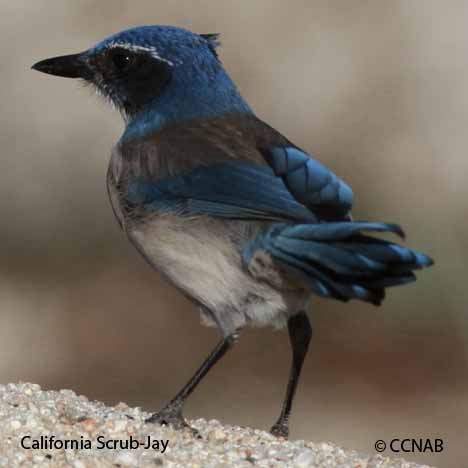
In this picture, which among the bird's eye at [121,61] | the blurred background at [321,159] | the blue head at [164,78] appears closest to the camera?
the blue head at [164,78]

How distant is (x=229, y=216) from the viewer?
6.82 metres

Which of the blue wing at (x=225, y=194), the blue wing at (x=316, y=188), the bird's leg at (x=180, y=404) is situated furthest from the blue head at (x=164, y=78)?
the bird's leg at (x=180, y=404)

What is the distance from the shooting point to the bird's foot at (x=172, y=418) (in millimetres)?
6891

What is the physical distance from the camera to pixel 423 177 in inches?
472

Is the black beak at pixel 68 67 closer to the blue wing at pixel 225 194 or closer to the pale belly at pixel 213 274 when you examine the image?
the blue wing at pixel 225 194

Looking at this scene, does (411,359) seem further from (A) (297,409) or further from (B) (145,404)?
(B) (145,404)

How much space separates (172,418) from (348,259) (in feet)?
4.02

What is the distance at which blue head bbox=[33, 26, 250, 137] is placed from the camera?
7.76 metres

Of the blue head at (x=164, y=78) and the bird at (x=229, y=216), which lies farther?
the blue head at (x=164, y=78)

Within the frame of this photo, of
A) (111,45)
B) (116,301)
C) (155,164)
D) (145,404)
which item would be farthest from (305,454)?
(116,301)

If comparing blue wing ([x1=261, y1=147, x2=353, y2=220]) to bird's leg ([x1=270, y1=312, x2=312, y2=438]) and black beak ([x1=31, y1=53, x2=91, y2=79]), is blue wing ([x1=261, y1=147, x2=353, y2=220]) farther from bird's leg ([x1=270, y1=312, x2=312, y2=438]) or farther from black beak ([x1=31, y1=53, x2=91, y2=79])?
black beak ([x1=31, y1=53, x2=91, y2=79])

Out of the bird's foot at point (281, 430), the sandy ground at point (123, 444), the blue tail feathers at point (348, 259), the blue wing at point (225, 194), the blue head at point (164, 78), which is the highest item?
the blue head at point (164, 78)

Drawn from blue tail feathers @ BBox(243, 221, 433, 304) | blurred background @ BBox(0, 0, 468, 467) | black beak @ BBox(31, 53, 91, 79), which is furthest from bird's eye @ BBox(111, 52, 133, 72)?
blurred background @ BBox(0, 0, 468, 467)

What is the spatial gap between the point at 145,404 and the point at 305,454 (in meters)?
4.34
